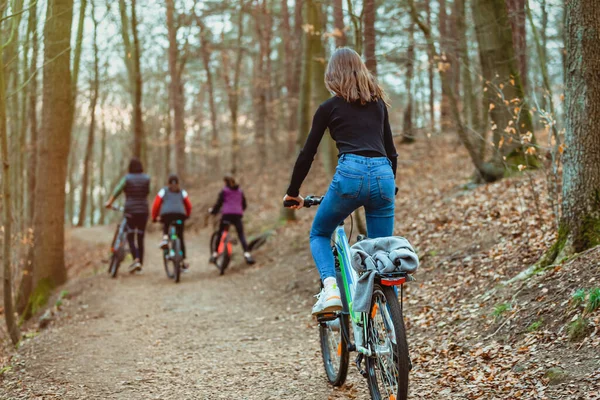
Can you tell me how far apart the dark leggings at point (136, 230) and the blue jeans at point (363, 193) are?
8589 millimetres

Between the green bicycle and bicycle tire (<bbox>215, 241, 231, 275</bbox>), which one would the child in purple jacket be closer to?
bicycle tire (<bbox>215, 241, 231, 275</bbox>)

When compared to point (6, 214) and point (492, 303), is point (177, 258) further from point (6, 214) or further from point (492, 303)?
point (492, 303)

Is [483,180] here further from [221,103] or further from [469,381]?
[221,103]

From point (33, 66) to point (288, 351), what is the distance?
42.4ft

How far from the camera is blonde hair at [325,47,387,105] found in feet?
13.3

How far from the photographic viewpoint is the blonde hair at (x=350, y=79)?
4.06 m

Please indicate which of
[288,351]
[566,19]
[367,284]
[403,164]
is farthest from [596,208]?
[403,164]

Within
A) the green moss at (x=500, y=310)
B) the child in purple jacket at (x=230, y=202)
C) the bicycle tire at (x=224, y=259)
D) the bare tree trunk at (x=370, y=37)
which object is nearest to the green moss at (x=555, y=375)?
the green moss at (x=500, y=310)

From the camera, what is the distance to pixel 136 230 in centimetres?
1222

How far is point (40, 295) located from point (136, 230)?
221cm

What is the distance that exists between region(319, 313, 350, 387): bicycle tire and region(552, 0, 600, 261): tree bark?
97.6 inches

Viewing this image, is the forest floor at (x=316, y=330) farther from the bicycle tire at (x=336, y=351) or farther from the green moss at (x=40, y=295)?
the green moss at (x=40, y=295)

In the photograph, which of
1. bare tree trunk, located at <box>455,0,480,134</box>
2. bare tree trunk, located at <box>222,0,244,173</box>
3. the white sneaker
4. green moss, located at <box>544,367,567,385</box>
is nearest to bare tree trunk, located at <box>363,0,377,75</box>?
bare tree trunk, located at <box>455,0,480,134</box>

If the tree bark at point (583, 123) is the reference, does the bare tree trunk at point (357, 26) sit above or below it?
above
